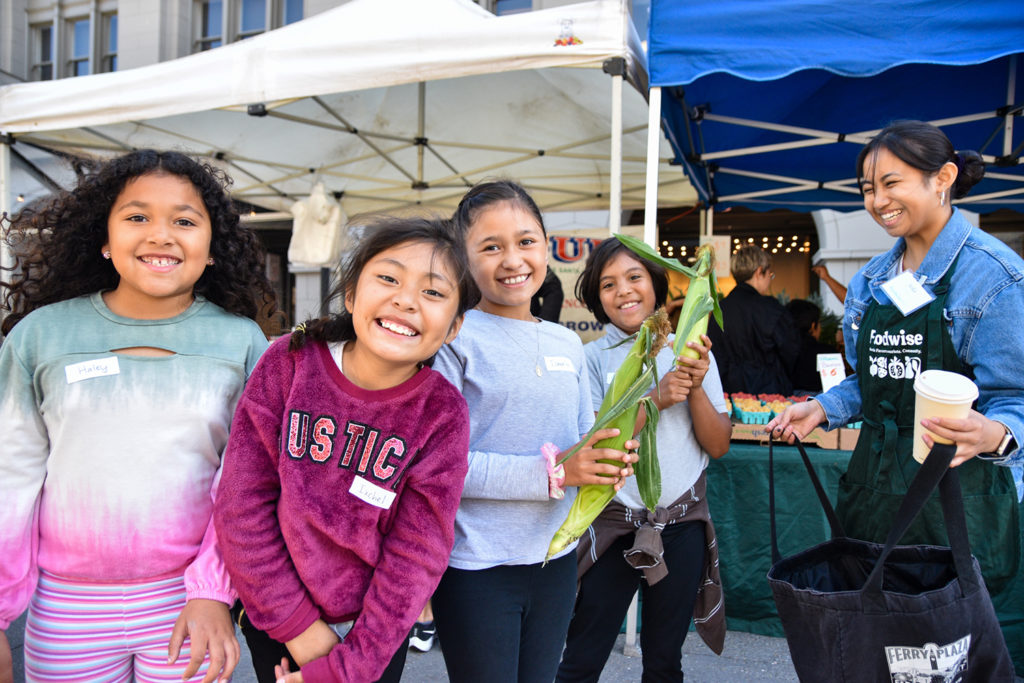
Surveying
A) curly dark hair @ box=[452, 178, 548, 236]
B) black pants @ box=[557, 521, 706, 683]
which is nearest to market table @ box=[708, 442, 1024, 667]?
black pants @ box=[557, 521, 706, 683]

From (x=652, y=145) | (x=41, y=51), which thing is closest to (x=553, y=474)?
(x=652, y=145)

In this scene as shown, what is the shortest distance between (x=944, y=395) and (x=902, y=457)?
0.33 metres

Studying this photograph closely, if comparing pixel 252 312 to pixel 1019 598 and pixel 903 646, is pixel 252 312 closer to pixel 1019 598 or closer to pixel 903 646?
pixel 903 646

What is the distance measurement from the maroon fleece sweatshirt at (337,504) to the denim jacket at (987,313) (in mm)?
1166

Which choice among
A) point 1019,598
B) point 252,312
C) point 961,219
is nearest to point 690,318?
point 961,219

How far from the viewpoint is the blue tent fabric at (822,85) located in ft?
7.63

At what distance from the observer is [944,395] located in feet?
3.95

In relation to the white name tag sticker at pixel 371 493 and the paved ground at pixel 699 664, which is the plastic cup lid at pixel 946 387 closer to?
the white name tag sticker at pixel 371 493

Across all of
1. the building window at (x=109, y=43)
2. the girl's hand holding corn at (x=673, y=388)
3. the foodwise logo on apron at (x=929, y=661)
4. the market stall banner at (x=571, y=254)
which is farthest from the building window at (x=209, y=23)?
the foodwise logo on apron at (x=929, y=661)

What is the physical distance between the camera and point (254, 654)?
1219 mm

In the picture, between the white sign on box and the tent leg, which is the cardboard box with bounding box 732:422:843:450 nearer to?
the white sign on box

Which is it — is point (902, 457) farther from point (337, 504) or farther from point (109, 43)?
point (109, 43)

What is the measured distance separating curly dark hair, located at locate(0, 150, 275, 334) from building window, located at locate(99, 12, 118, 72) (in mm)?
14288

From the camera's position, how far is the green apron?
1435mm
